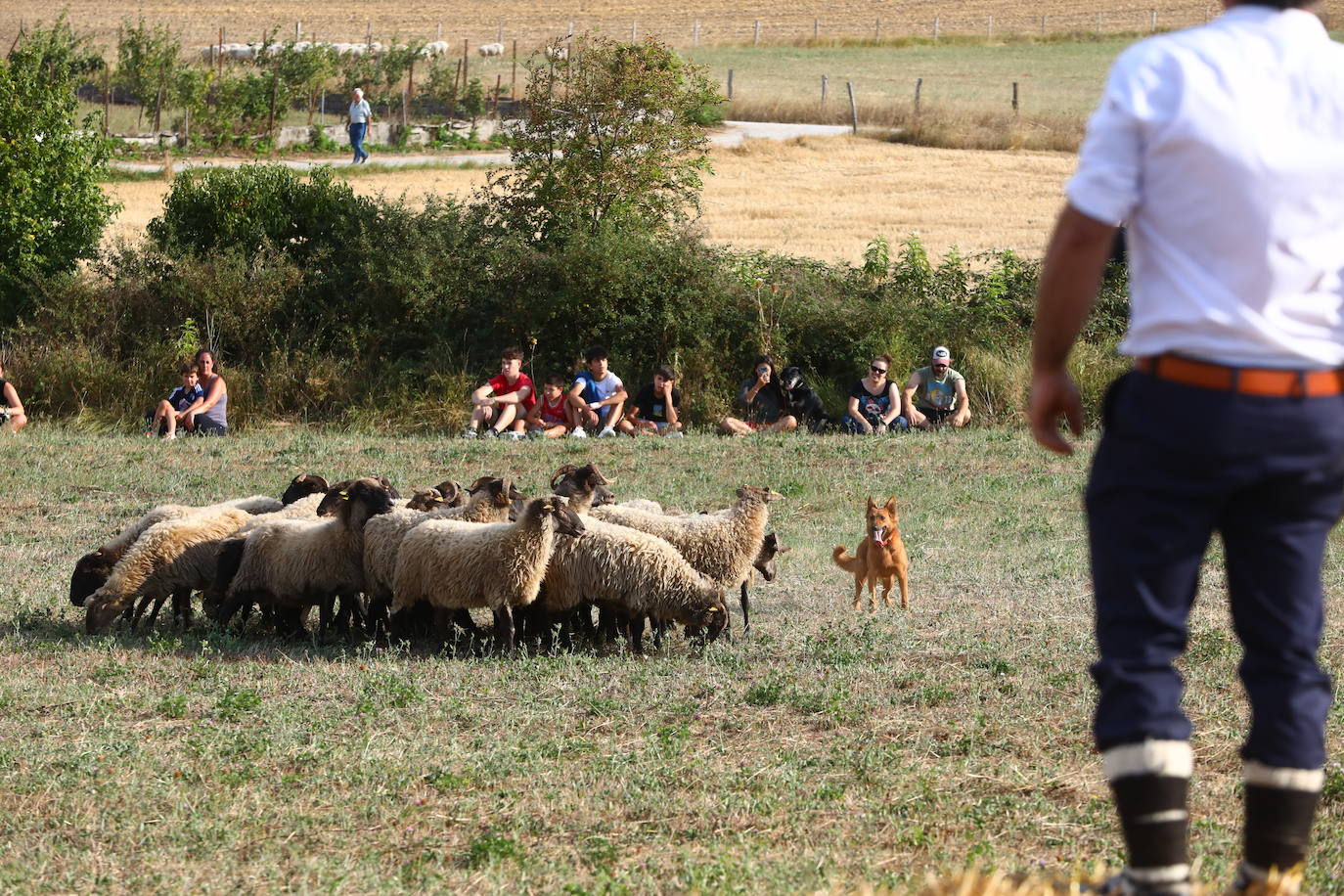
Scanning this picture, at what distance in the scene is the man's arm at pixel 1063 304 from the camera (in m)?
3.17

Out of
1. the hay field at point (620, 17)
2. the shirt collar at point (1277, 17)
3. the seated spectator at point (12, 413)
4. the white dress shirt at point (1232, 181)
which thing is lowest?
the seated spectator at point (12, 413)

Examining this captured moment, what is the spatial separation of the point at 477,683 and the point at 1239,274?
5.34 metres

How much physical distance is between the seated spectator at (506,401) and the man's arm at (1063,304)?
50.3 ft

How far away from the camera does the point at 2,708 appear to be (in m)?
7.21

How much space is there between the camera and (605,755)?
641 cm

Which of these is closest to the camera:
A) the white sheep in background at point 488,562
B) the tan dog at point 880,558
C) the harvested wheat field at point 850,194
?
the white sheep in background at point 488,562

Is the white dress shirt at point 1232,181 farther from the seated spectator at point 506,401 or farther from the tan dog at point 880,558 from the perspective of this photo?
the seated spectator at point 506,401

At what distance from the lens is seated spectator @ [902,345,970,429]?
62.5ft

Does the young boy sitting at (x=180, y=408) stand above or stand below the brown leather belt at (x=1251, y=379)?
below

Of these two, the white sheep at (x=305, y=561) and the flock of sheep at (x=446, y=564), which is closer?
the flock of sheep at (x=446, y=564)

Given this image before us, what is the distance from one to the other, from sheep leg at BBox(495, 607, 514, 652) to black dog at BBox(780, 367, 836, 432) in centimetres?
1079

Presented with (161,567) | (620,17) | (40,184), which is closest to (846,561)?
(161,567)

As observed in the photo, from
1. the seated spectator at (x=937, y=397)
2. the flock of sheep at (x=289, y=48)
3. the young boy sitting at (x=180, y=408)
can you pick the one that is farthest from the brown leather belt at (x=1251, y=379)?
the flock of sheep at (x=289, y=48)

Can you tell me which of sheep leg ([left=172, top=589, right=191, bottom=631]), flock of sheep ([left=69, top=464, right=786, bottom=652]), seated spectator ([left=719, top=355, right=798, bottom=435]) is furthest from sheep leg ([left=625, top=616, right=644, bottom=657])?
seated spectator ([left=719, top=355, right=798, bottom=435])
